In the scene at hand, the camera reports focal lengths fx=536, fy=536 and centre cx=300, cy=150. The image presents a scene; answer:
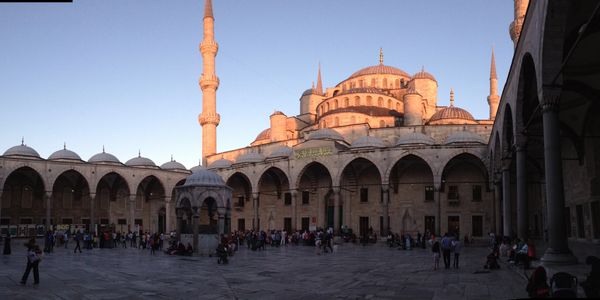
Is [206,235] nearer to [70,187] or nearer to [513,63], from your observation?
[513,63]

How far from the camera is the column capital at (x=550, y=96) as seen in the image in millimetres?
9711

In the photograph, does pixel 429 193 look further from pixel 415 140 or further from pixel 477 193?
pixel 415 140

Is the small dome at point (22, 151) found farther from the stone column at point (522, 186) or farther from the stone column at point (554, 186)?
the stone column at point (554, 186)

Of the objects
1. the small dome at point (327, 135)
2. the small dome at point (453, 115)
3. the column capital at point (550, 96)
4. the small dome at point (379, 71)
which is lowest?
the column capital at point (550, 96)

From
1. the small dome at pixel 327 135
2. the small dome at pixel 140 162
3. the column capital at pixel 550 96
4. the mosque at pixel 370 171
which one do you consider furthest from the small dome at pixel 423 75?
the column capital at pixel 550 96

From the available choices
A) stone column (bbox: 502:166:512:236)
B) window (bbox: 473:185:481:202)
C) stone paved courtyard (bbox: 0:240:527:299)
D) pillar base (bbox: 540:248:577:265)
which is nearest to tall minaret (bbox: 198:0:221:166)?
window (bbox: 473:185:481:202)

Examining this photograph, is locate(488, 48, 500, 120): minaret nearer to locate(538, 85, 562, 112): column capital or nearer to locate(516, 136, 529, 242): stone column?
locate(516, 136, 529, 242): stone column

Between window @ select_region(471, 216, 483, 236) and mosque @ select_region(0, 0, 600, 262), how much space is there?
8cm

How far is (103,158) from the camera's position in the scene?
119 feet

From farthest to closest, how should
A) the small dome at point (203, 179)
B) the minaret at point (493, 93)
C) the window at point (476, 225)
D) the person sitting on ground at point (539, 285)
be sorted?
the minaret at point (493, 93) → the window at point (476, 225) → the small dome at point (203, 179) → the person sitting on ground at point (539, 285)

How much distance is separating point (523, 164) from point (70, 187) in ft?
100

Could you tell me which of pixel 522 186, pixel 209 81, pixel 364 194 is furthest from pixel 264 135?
pixel 522 186

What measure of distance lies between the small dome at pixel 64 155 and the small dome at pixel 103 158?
1245mm

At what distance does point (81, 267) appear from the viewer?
1445 cm
